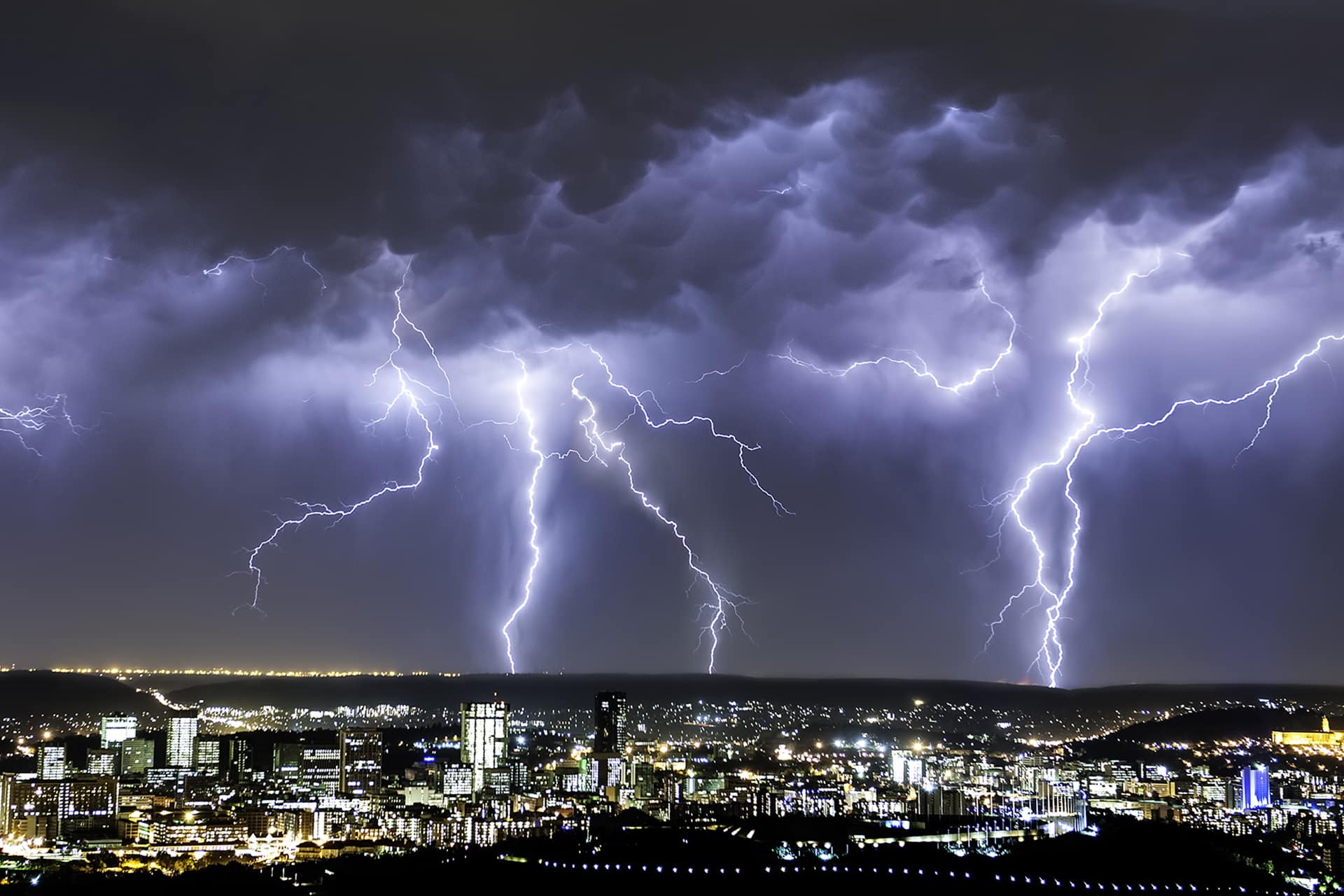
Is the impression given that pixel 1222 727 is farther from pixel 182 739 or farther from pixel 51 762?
pixel 51 762

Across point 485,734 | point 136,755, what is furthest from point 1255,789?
point 136,755

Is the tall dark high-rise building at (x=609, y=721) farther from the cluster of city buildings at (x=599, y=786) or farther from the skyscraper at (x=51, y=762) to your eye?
the skyscraper at (x=51, y=762)

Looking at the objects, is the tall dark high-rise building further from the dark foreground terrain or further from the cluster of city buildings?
the dark foreground terrain

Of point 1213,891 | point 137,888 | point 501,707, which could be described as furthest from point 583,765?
point 1213,891

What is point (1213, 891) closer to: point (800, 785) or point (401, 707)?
point (800, 785)

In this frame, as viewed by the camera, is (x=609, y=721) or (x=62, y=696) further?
(x=62, y=696)

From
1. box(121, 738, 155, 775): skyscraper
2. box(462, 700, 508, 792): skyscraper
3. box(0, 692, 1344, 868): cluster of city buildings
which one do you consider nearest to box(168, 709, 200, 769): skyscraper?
box(0, 692, 1344, 868): cluster of city buildings

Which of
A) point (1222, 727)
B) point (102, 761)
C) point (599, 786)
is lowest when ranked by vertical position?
point (599, 786)

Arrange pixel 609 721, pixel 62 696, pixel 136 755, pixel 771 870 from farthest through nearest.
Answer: pixel 62 696 → pixel 609 721 → pixel 136 755 → pixel 771 870
